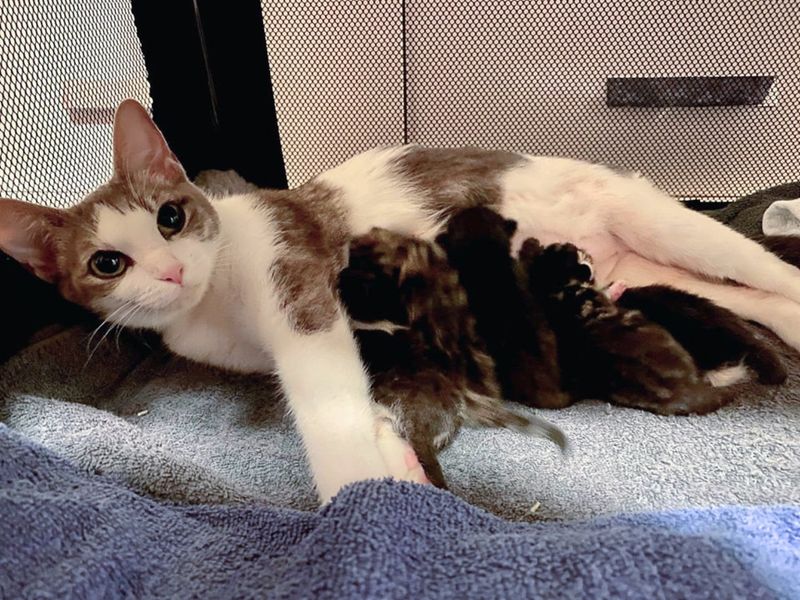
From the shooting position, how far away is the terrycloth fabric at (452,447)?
99 cm

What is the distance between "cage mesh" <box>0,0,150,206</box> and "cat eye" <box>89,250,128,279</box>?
282mm

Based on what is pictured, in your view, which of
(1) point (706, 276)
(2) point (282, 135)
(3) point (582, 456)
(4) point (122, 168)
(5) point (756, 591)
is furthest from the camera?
(2) point (282, 135)

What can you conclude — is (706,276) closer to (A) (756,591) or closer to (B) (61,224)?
(A) (756,591)

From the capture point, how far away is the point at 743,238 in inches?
55.8

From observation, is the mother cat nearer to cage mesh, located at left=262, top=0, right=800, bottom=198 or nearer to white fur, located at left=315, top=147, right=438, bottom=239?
white fur, located at left=315, top=147, right=438, bottom=239

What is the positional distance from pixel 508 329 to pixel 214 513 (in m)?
0.62

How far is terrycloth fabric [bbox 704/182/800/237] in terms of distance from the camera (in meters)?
1.66

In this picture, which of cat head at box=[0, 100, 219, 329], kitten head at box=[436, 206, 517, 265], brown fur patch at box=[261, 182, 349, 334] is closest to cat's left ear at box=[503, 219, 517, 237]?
kitten head at box=[436, 206, 517, 265]

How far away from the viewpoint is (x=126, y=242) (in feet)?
3.68

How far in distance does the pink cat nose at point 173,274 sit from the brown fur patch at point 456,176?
63cm

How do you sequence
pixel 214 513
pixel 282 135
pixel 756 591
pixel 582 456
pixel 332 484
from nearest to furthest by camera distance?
pixel 756 591, pixel 214 513, pixel 332 484, pixel 582 456, pixel 282 135

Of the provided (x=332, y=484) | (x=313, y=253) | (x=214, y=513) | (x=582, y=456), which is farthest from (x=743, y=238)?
(x=214, y=513)

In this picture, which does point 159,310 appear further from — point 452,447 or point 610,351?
point 610,351

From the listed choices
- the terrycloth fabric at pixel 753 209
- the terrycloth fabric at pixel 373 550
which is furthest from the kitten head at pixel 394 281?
the terrycloth fabric at pixel 753 209
